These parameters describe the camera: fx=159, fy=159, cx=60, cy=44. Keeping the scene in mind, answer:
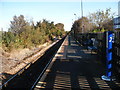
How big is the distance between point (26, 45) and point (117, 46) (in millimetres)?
19152

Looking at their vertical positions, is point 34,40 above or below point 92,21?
below

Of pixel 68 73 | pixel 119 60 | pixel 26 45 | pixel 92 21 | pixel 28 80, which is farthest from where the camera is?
pixel 92 21

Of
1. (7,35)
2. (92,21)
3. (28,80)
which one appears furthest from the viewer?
(92,21)

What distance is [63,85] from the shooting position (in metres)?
5.87

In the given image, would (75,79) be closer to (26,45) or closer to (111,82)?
(111,82)

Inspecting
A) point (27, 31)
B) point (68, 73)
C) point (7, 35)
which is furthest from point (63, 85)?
point (27, 31)

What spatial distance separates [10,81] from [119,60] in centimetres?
530

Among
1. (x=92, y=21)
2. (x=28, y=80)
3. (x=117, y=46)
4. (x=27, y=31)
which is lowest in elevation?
(x=28, y=80)

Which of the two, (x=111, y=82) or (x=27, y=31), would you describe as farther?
(x=27, y=31)

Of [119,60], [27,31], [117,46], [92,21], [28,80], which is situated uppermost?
[92,21]

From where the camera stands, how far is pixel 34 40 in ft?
97.9

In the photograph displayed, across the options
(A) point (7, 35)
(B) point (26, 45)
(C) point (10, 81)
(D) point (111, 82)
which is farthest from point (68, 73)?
Result: (B) point (26, 45)

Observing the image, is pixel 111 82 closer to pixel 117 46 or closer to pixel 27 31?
Result: pixel 117 46

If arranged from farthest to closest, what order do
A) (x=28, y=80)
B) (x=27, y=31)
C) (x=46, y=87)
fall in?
(x=27, y=31) < (x=28, y=80) < (x=46, y=87)
